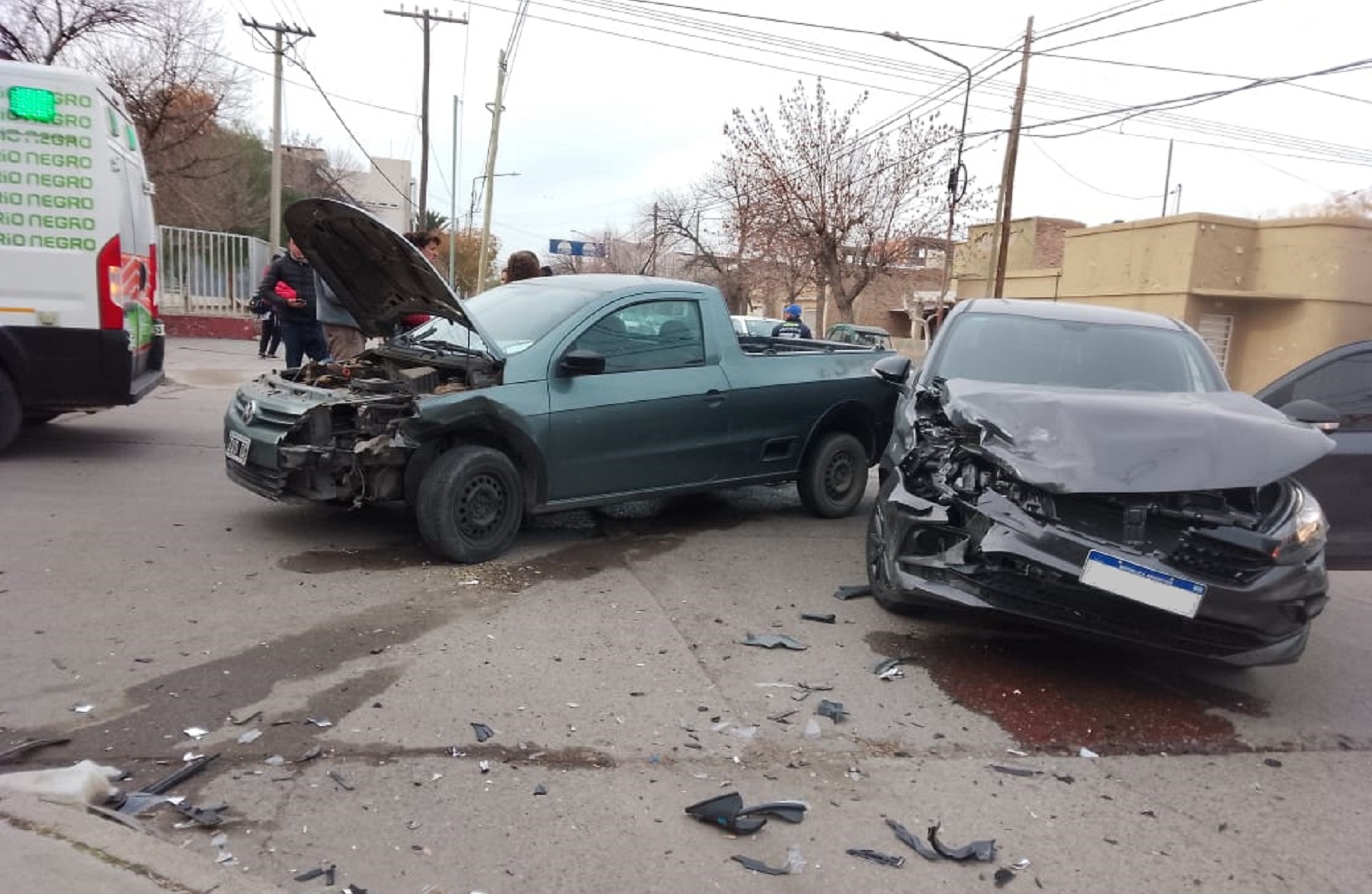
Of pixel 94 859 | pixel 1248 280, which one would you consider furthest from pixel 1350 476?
pixel 1248 280

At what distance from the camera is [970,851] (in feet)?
9.89

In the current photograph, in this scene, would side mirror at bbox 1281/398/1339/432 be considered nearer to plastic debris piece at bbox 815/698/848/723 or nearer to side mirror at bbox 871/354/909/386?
side mirror at bbox 871/354/909/386

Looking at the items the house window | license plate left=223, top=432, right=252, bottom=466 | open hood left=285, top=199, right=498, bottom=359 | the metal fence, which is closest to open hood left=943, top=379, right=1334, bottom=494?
open hood left=285, top=199, right=498, bottom=359

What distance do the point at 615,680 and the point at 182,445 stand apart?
629cm

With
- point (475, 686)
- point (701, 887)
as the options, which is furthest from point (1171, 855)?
point (475, 686)

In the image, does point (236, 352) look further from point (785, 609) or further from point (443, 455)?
point (785, 609)

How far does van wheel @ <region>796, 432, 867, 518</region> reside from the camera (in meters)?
7.39

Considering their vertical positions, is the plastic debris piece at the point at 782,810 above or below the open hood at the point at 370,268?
below

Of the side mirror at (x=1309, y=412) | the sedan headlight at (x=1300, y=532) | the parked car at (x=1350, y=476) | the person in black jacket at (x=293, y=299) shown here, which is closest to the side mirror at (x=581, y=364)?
the sedan headlight at (x=1300, y=532)

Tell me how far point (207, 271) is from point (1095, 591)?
58.6 feet

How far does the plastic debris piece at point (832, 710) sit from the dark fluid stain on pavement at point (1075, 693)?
22.7 inches

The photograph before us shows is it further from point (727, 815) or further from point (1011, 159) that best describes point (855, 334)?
point (727, 815)

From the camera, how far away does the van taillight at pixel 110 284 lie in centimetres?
688

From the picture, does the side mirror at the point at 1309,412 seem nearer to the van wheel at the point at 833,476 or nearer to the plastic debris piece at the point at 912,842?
the van wheel at the point at 833,476
